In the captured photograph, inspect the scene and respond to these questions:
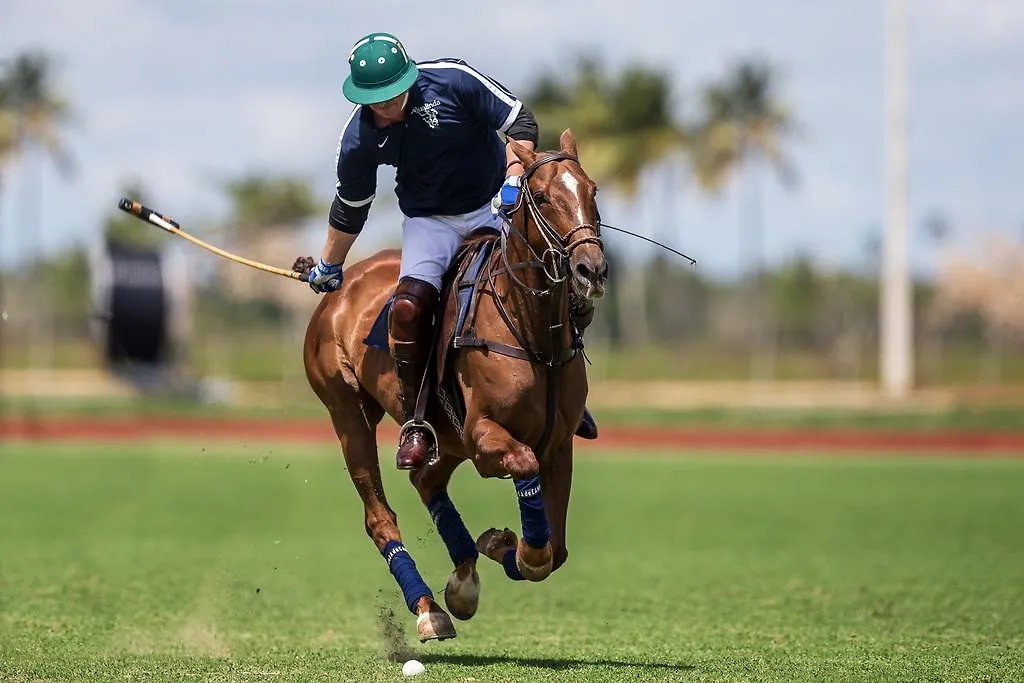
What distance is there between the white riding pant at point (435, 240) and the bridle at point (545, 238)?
26.0 inches

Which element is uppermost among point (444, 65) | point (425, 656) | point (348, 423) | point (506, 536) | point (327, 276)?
point (444, 65)

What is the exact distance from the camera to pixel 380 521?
8.71m

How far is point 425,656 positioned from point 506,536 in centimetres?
108

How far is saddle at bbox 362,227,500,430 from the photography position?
7562 millimetres

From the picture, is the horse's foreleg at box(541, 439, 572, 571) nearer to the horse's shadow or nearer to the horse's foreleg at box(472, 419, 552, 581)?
the horse's foreleg at box(472, 419, 552, 581)

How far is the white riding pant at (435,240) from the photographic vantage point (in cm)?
793

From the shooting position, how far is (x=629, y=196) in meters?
59.9

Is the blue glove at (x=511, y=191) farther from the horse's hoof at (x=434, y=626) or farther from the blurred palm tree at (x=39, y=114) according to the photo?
the blurred palm tree at (x=39, y=114)

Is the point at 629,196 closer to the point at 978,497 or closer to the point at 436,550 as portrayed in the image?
the point at 978,497

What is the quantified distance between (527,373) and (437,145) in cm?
138

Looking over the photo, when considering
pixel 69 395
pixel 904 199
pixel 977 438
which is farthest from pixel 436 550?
pixel 69 395

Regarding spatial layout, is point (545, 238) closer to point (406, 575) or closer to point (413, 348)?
point (413, 348)

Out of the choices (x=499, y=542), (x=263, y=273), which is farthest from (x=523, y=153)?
(x=263, y=273)

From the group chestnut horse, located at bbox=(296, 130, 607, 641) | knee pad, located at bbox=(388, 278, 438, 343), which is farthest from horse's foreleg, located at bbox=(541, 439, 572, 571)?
knee pad, located at bbox=(388, 278, 438, 343)
